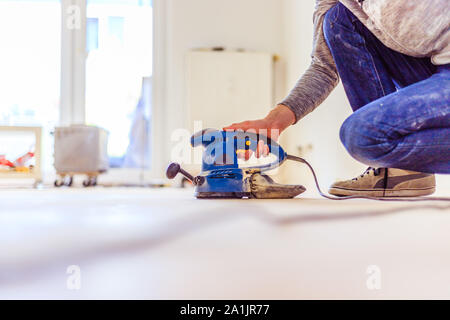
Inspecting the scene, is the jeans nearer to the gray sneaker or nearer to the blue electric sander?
the gray sneaker

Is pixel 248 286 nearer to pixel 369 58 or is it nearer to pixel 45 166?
pixel 369 58

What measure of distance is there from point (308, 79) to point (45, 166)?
3.25 m

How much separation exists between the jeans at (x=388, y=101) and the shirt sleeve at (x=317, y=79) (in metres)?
0.03

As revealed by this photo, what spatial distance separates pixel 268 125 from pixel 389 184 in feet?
1.07

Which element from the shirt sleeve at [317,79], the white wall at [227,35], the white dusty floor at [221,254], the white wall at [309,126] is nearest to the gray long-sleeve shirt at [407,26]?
the shirt sleeve at [317,79]

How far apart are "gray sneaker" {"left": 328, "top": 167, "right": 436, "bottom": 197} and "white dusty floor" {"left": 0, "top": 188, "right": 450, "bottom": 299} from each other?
412 mm

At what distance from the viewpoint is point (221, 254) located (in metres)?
0.50

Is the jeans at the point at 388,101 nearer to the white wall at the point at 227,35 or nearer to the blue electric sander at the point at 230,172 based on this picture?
the blue electric sander at the point at 230,172

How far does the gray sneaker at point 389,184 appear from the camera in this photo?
0.98 metres

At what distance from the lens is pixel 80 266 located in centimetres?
47

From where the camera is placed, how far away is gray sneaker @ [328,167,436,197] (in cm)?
98

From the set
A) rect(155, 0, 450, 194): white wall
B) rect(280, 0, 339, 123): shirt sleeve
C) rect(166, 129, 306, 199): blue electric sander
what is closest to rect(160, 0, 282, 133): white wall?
rect(155, 0, 450, 194): white wall
